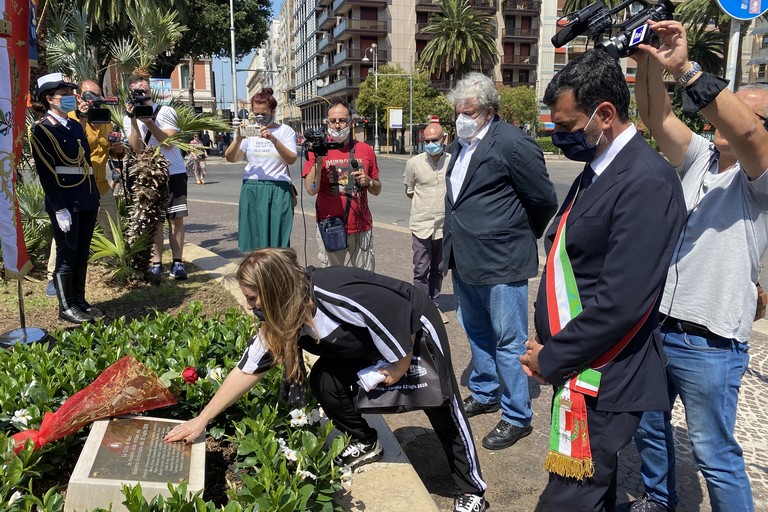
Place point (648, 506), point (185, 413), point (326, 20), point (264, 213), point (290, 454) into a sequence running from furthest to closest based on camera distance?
point (326, 20) → point (264, 213) → point (185, 413) → point (648, 506) → point (290, 454)

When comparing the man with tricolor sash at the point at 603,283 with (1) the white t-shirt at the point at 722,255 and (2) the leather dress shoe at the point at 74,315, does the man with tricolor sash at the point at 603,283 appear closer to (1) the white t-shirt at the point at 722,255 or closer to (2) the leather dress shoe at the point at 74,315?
(1) the white t-shirt at the point at 722,255

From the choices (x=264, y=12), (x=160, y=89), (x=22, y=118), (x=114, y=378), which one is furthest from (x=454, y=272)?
(x=264, y=12)

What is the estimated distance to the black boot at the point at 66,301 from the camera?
5.02 metres

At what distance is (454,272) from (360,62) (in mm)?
62059

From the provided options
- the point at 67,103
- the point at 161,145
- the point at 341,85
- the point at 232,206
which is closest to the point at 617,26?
the point at 67,103

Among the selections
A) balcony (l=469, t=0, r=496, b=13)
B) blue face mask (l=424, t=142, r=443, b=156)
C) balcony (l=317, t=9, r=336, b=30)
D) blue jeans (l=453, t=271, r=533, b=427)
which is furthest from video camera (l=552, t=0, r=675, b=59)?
balcony (l=317, t=9, r=336, b=30)

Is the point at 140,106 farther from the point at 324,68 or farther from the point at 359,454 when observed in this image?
the point at 324,68

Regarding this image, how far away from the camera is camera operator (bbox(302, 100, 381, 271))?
4.98m

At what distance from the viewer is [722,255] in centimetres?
226

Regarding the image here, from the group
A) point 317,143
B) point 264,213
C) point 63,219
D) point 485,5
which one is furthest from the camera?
point 485,5

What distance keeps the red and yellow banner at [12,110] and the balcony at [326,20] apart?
68.3 meters

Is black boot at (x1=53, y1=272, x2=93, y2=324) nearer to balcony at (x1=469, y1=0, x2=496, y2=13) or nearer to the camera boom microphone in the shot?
the camera boom microphone

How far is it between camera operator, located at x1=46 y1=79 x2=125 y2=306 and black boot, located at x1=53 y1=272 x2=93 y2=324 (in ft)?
2.97

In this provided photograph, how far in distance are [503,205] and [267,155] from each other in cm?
262
